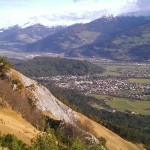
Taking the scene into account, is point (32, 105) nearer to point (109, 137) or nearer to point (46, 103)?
point (46, 103)

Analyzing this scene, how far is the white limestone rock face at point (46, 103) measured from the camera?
106312 millimetres

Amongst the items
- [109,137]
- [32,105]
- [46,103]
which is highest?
[32,105]

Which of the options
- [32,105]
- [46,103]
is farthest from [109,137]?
[32,105]

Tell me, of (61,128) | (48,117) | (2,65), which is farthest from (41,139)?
(2,65)

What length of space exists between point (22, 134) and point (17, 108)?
27156 millimetres

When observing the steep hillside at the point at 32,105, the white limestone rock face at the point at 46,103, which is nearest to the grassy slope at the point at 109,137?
the steep hillside at the point at 32,105

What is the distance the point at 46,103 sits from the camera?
110 meters

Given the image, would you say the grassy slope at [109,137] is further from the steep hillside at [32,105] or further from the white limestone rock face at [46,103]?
the white limestone rock face at [46,103]

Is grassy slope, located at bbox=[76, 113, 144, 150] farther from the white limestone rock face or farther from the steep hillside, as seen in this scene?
the white limestone rock face

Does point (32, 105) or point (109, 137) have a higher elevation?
point (32, 105)

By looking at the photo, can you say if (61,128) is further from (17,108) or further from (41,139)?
(41,139)

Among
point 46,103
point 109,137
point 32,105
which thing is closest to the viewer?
point 32,105

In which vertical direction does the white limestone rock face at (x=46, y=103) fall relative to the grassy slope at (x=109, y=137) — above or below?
above

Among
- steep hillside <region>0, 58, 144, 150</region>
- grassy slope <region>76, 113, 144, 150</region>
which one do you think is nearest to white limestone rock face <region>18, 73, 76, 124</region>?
steep hillside <region>0, 58, 144, 150</region>
